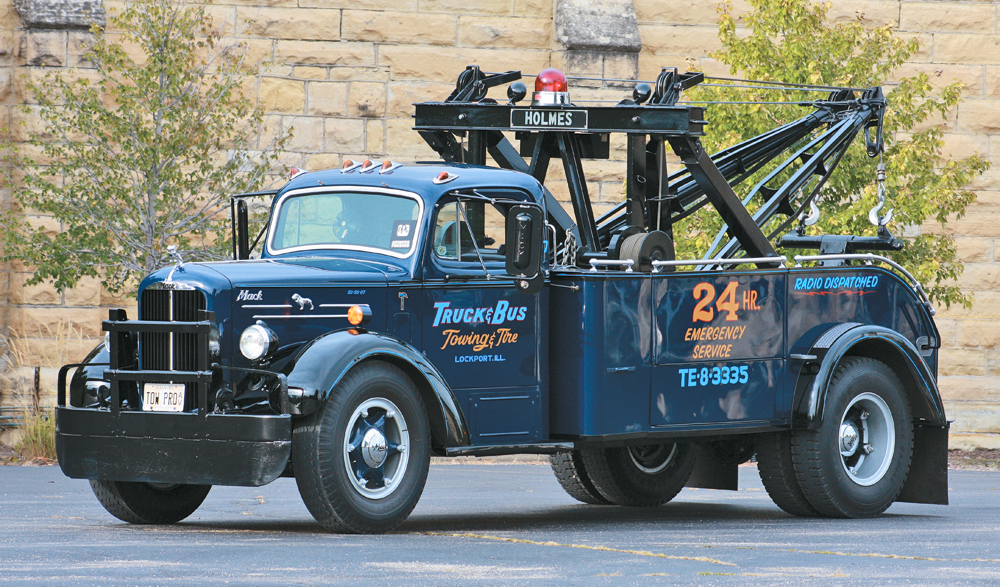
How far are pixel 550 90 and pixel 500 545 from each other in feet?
12.3

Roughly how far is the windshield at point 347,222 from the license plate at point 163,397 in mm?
1534

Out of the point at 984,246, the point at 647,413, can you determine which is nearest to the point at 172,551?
the point at 647,413

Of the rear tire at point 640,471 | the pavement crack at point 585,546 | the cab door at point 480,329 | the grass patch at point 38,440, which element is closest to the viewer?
the pavement crack at point 585,546

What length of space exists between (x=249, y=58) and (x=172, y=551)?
10.8m

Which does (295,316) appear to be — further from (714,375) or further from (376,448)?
(714,375)

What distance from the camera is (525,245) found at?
31.3ft

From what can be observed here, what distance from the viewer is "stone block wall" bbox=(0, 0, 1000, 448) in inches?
684

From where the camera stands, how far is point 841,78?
1648 cm

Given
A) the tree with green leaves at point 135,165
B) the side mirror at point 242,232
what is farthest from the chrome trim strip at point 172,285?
the tree with green leaves at point 135,165

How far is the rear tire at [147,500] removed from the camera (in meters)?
9.95

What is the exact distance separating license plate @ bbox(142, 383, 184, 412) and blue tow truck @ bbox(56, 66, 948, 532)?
2 centimetres

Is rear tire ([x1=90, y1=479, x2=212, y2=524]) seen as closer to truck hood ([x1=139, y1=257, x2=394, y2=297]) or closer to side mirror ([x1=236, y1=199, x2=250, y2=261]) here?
truck hood ([x1=139, y1=257, x2=394, y2=297])

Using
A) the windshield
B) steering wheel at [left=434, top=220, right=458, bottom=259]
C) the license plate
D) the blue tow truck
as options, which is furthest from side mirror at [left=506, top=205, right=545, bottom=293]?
the license plate

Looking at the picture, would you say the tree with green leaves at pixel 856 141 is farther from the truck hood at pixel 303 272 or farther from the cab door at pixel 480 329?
the truck hood at pixel 303 272
